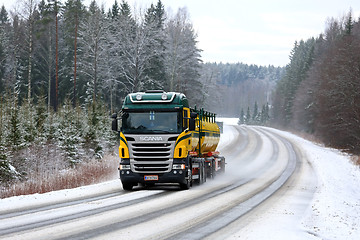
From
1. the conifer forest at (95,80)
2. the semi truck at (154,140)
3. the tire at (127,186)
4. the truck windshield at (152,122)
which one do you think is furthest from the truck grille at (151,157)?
the conifer forest at (95,80)

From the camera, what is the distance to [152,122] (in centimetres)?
1609

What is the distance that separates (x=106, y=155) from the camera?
30141mm

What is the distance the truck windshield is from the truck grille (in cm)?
50

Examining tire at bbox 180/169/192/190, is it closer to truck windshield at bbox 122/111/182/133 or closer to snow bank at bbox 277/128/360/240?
truck windshield at bbox 122/111/182/133

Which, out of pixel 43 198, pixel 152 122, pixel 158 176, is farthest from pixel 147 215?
pixel 152 122

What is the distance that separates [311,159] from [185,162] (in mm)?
21876

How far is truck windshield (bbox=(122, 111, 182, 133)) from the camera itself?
16.0 meters

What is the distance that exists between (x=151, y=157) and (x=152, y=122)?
1238 mm

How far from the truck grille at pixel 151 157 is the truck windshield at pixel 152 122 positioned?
497 millimetres

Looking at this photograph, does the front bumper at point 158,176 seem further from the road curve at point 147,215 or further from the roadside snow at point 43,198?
the roadside snow at point 43,198

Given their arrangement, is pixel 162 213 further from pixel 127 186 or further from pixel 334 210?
pixel 127 186

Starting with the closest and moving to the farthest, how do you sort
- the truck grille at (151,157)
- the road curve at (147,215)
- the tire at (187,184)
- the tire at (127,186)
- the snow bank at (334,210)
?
the road curve at (147,215) → the snow bank at (334,210) → the truck grille at (151,157) → the tire at (127,186) → the tire at (187,184)

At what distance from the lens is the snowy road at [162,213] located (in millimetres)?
8820

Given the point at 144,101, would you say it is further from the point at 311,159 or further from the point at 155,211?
the point at 311,159
